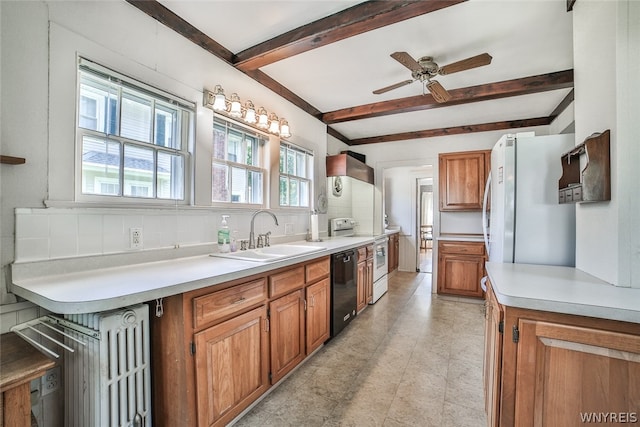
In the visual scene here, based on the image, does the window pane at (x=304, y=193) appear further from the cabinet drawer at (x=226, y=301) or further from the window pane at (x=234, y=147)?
the cabinet drawer at (x=226, y=301)

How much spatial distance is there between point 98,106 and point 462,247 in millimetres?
4320

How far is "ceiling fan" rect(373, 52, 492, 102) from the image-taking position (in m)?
2.00

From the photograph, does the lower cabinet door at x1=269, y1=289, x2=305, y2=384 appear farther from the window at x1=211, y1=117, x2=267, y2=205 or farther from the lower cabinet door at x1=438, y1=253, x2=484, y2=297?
the lower cabinet door at x1=438, y1=253, x2=484, y2=297

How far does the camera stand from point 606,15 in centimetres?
137

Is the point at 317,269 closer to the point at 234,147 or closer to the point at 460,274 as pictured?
the point at 234,147

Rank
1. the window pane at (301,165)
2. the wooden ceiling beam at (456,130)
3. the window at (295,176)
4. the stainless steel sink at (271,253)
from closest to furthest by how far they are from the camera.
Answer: the stainless steel sink at (271,253), the window at (295,176), the window pane at (301,165), the wooden ceiling beam at (456,130)

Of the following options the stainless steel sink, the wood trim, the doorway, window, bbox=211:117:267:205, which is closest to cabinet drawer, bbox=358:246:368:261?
the stainless steel sink

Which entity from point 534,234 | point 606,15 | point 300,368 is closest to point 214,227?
point 300,368

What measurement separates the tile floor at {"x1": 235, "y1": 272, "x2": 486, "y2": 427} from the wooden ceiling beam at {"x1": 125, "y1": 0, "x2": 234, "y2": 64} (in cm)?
258

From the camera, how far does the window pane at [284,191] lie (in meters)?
3.13

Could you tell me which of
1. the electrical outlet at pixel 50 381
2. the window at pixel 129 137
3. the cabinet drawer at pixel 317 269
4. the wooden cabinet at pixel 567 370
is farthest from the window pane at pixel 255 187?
the wooden cabinet at pixel 567 370

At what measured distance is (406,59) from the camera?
6.71 feet

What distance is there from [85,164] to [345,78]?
7.59 ft

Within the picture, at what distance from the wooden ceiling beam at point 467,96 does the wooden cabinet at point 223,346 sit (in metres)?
2.40
